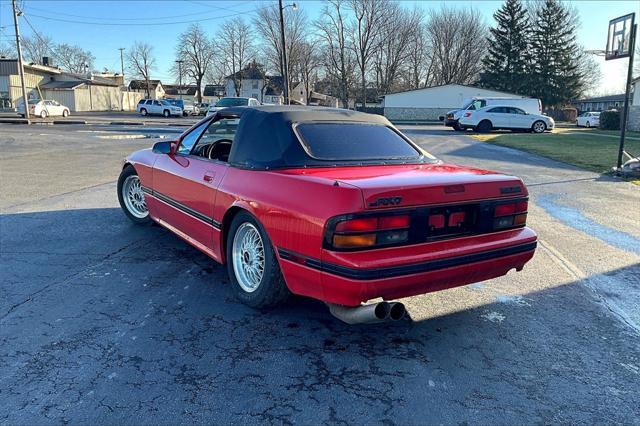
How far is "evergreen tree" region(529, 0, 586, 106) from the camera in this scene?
186 ft

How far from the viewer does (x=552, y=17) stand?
57.2 meters

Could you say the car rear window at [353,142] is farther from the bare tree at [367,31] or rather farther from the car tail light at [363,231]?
the bare tree at [367,31]

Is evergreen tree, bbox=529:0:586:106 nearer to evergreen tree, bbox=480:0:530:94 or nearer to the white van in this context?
evergreen tree, bbox=480:0:530:94

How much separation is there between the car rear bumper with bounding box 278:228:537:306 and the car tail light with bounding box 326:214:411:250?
0.18ft

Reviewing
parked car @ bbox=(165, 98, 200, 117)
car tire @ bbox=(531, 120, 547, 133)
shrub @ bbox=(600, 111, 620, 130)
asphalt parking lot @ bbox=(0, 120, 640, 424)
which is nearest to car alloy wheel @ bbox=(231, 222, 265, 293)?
asphalt parking lot @ bbox=(0, 120, 640, 424)

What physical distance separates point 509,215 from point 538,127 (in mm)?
26859

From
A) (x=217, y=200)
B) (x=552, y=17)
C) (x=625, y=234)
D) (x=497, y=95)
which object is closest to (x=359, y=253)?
(x=217, y=200)

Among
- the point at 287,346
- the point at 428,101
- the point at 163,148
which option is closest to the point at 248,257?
the point at 287,346

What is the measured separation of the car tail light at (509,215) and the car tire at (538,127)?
26.5 m

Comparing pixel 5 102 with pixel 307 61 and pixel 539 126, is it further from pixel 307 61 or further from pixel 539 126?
pixel 539 126

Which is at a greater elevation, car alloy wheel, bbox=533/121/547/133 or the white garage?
the white garage

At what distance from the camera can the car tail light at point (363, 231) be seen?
9.54ft

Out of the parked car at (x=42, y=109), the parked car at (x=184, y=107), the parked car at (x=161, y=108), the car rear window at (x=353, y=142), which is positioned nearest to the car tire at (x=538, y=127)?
the car rear window at (x=353, y=142)

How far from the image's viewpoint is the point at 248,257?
381cm
